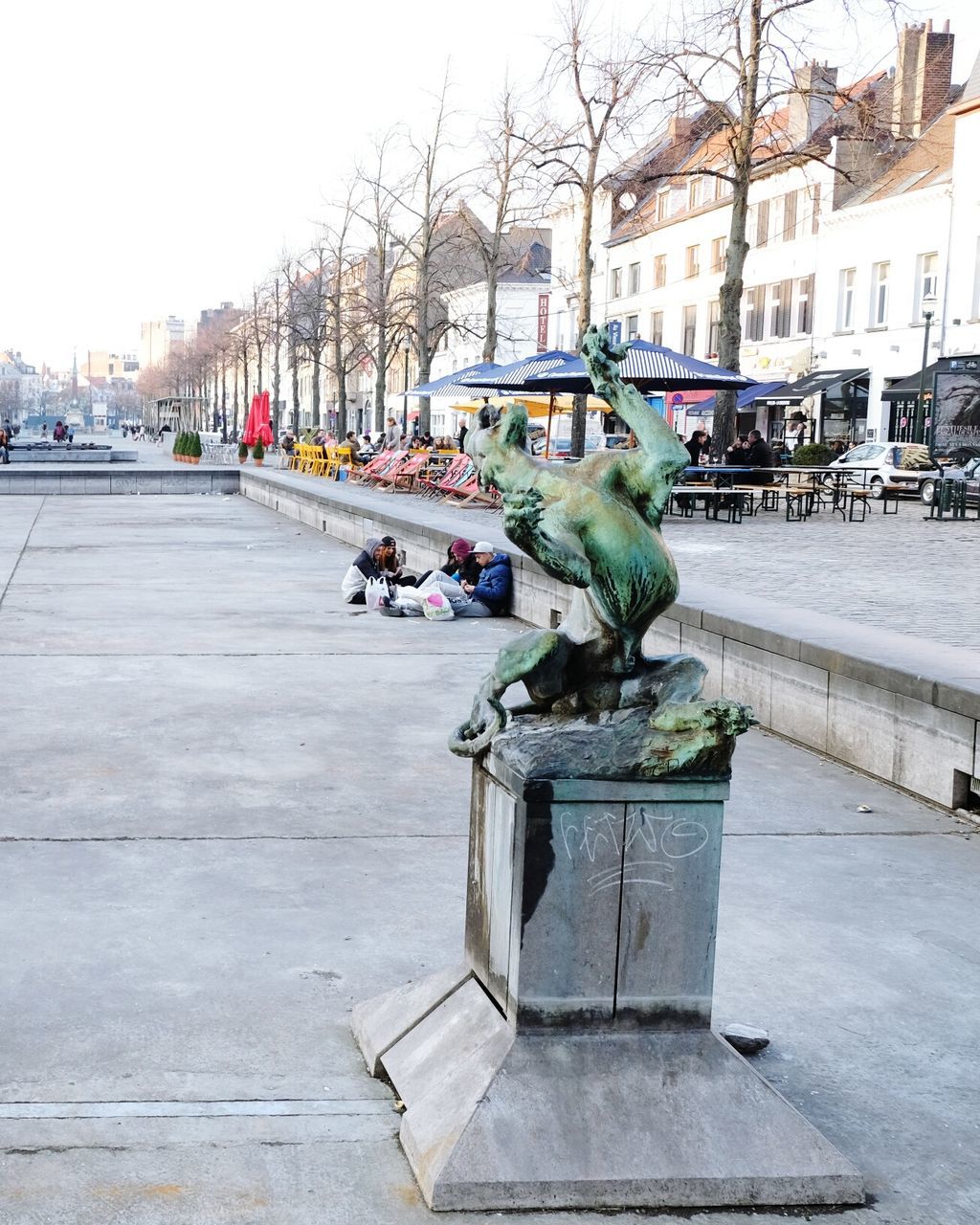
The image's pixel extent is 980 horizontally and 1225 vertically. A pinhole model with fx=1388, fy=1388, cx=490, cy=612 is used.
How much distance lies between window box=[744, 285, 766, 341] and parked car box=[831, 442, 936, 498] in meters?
15.8

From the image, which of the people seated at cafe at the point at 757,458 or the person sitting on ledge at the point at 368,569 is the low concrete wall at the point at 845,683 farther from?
the people seated at cafe at the point at 757,458

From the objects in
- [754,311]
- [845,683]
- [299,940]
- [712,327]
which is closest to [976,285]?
[754,311]

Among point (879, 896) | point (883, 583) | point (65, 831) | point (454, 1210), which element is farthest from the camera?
point (883, 583)

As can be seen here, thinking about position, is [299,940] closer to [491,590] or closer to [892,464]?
[491,590]

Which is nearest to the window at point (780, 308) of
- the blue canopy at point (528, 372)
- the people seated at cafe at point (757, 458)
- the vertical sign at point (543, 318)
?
the vertical sign at point (543, 318)

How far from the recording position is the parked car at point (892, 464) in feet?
99.6

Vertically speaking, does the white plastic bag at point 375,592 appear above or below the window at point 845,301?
below

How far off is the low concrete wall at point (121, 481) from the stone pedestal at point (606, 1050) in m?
33.7

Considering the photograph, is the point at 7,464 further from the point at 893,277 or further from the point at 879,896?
the point at 879,896

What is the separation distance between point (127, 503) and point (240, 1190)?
29.4 meters

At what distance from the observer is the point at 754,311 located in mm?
50344

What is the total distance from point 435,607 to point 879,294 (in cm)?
3401

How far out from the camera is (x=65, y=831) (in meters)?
5.86

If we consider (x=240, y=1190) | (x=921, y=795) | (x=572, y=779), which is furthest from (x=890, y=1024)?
(x=921, y=795)
